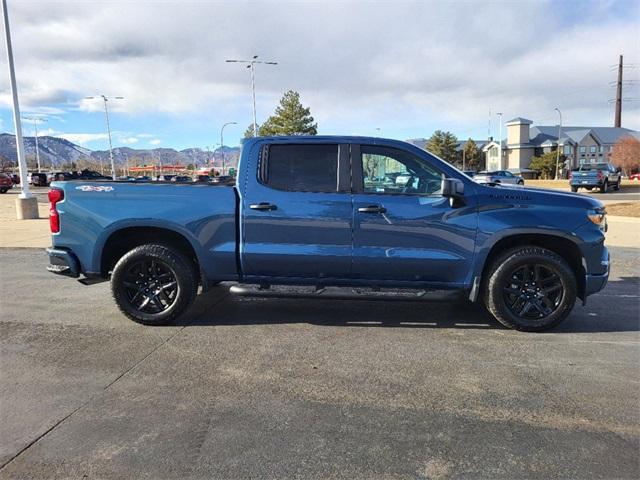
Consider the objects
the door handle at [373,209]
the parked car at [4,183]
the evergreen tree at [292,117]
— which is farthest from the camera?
the evergreen tree at [292,117]

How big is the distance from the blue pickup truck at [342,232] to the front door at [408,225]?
0.01 metres

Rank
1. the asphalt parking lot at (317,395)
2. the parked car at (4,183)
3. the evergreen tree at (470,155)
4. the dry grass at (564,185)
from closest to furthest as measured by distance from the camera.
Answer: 1. the asphalt parking lot at (317,395)
2. the dry grass at (564,185)
3. the parked car at (4,183)
4. the evergreen tree at (470,155)

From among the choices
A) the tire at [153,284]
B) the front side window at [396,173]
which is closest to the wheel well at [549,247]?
the front side window at [396,173]

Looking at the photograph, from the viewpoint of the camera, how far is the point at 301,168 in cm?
520

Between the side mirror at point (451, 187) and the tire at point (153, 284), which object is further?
the tire at point (153, 284)

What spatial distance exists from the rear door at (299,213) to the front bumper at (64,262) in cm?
183

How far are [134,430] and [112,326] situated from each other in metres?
2.36

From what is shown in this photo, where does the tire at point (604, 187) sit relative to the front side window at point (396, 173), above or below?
below

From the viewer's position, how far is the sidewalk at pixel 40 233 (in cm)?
1099

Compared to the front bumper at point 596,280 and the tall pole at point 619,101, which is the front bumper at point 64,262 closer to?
the front bumper at point 596,280

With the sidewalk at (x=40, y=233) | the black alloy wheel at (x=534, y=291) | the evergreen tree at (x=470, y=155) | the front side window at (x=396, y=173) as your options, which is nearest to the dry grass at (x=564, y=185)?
the sidewalk at (x=40, y=233)

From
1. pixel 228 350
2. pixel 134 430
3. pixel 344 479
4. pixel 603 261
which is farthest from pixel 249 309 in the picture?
pixel 603 261

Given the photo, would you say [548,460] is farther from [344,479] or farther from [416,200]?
[416,200]

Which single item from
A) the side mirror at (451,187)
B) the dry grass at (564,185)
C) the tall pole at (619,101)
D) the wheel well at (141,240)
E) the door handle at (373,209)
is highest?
the tall pole at (619,101)
